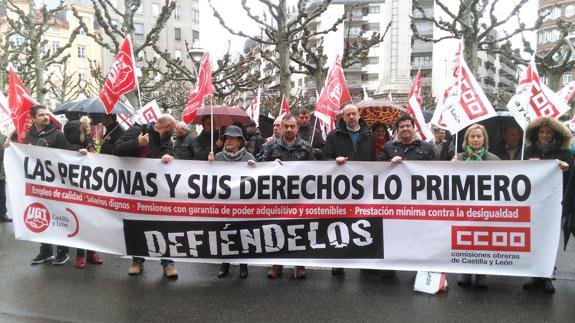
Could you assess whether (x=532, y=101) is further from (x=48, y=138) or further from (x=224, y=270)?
(x=48, y=138)

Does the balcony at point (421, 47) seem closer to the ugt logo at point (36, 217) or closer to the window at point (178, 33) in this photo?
the window at point (178, 33)

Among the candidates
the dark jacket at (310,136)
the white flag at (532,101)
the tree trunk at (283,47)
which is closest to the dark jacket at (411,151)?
the white flag at (532,101)

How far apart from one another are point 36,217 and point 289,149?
3049 mm

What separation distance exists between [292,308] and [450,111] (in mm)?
2703

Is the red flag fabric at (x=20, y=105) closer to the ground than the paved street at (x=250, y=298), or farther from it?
farther from it

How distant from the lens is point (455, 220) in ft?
17.1

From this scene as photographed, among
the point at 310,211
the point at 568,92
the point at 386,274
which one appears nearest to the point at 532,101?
the point at 386,274

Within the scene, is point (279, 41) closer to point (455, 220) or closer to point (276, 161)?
point (276, 161)

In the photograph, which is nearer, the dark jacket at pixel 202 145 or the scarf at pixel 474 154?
the scarf at pixel 474 154

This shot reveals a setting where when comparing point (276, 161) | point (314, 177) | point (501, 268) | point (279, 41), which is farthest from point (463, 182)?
point (279, 41)

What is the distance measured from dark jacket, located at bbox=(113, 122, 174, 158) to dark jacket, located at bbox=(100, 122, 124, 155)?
60cm

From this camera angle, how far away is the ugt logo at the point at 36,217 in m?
6.12

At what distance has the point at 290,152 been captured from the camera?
5969mm

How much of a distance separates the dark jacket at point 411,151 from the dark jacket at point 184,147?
7.90ft
